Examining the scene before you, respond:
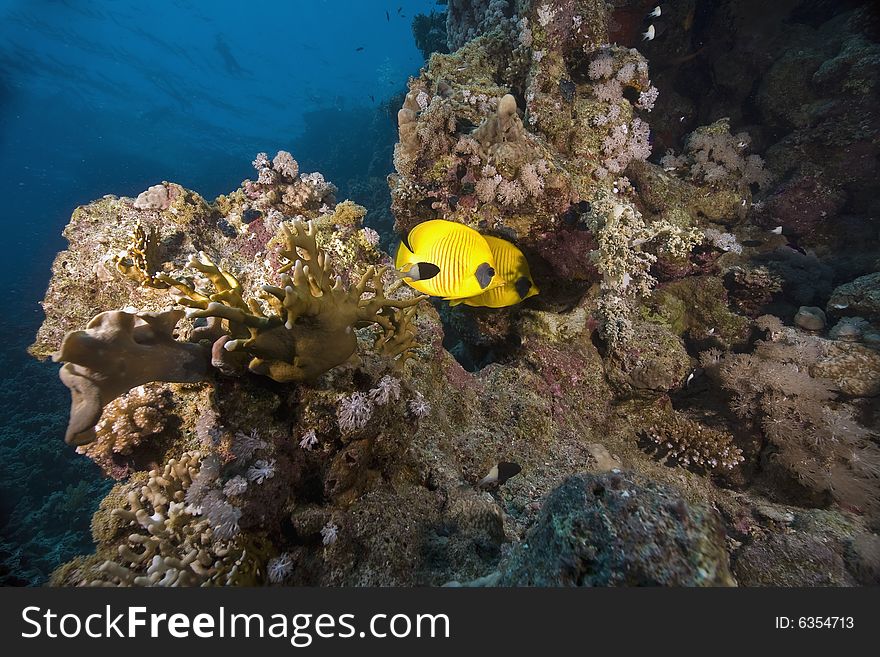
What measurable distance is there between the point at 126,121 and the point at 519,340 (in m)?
75.9

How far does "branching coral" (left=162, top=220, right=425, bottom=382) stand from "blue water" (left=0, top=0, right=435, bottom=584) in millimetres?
3114

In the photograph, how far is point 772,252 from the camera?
234 inches

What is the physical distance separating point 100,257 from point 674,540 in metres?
4.82

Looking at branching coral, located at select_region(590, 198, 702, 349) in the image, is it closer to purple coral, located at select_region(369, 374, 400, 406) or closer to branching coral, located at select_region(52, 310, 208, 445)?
purple coral, located at select_region(369, 374, 400, 406)

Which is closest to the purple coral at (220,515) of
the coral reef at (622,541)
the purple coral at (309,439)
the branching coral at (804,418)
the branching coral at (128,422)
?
the purple coral at (309,439)

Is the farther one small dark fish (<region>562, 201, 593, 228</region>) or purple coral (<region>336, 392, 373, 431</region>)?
small dark fish (<region>562, 201, 593, 228</region>)

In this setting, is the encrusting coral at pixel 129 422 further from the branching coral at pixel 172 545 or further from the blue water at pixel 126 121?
the blue water at pixel 126 121

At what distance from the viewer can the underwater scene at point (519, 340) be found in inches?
79.4

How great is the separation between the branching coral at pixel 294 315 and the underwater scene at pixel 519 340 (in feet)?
0.06

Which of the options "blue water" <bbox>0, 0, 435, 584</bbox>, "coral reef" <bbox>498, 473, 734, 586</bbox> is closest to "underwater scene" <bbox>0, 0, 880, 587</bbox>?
"coral reef" <bbox>498, 473, 734, 586</bbox>

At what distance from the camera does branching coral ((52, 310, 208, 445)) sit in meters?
1.67

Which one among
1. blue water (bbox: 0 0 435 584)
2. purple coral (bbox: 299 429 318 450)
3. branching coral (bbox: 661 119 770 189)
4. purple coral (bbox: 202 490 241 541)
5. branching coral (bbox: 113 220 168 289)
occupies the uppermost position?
blue water (bbox: 0 0 435 584)

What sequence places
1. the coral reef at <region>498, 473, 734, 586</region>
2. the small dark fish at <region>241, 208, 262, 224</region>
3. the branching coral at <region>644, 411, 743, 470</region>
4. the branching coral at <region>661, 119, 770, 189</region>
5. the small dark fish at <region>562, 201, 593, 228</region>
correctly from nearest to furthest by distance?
the coral reef at <region>498, 473, 734, 586</region>
the branching coral at <region>644, 411, 743, 470</region>
the small dark fish at <region>562, 201, 593, 228</region>
the small dark fish at <region>241, 208, 262, 224</region>
the branching coral at <region>661, 119, 770, 189</region>

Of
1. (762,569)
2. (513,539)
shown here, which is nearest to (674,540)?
(513,539)
